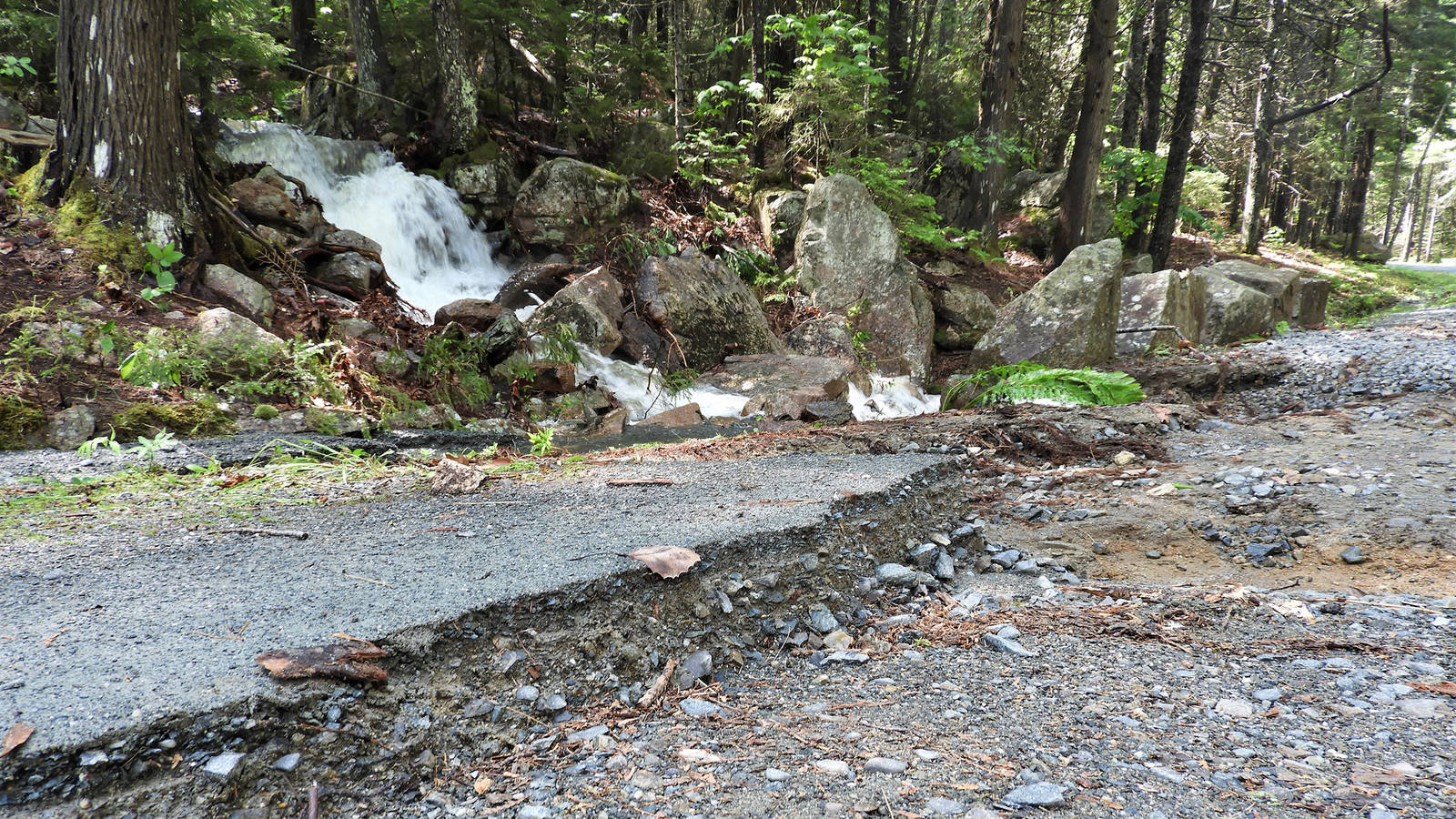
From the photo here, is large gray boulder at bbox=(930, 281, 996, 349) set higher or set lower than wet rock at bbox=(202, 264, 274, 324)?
lower

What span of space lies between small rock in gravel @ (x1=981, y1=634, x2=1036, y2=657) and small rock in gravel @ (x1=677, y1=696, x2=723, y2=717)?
0.96 metres

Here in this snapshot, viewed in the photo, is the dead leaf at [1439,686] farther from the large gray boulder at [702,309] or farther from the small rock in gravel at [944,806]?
the large gray boulder at [702,309]

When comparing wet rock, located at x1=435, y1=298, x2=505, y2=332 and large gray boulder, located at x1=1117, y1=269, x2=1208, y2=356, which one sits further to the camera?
Answer: large gray boulder, located at x1=1117, y1=269, x2=1208, y2=356

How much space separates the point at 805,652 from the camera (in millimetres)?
2383

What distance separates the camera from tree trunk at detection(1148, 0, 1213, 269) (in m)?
12.1

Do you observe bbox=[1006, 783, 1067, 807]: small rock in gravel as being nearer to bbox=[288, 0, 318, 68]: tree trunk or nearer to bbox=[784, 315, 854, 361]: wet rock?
bbox=[784, 315, 854, 361]: wet rock

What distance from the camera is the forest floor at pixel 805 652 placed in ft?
5.17

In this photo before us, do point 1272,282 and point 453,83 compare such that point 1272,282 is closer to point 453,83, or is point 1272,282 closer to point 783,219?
point 783,219

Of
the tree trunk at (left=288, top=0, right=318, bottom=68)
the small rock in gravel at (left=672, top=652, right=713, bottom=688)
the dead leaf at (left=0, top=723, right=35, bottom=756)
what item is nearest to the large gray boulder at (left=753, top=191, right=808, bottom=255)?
the small rock in gravel at (left=672, top=652, right=713, bottom=688)

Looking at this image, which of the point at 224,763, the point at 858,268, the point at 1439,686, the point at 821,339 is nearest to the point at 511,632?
the point at 224,763

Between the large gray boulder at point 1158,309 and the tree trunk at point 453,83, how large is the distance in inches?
375

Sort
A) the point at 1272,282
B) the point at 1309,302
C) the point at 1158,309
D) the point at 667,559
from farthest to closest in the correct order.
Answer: the point at 1309,302
the point at 1272,282
the point at 1158,309
the point at 667,559

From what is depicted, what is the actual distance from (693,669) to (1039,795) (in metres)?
0.98

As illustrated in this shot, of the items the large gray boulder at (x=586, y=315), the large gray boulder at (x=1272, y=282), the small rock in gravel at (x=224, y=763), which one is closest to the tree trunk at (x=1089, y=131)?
the large gray boulder at (x=1272, y=282)
